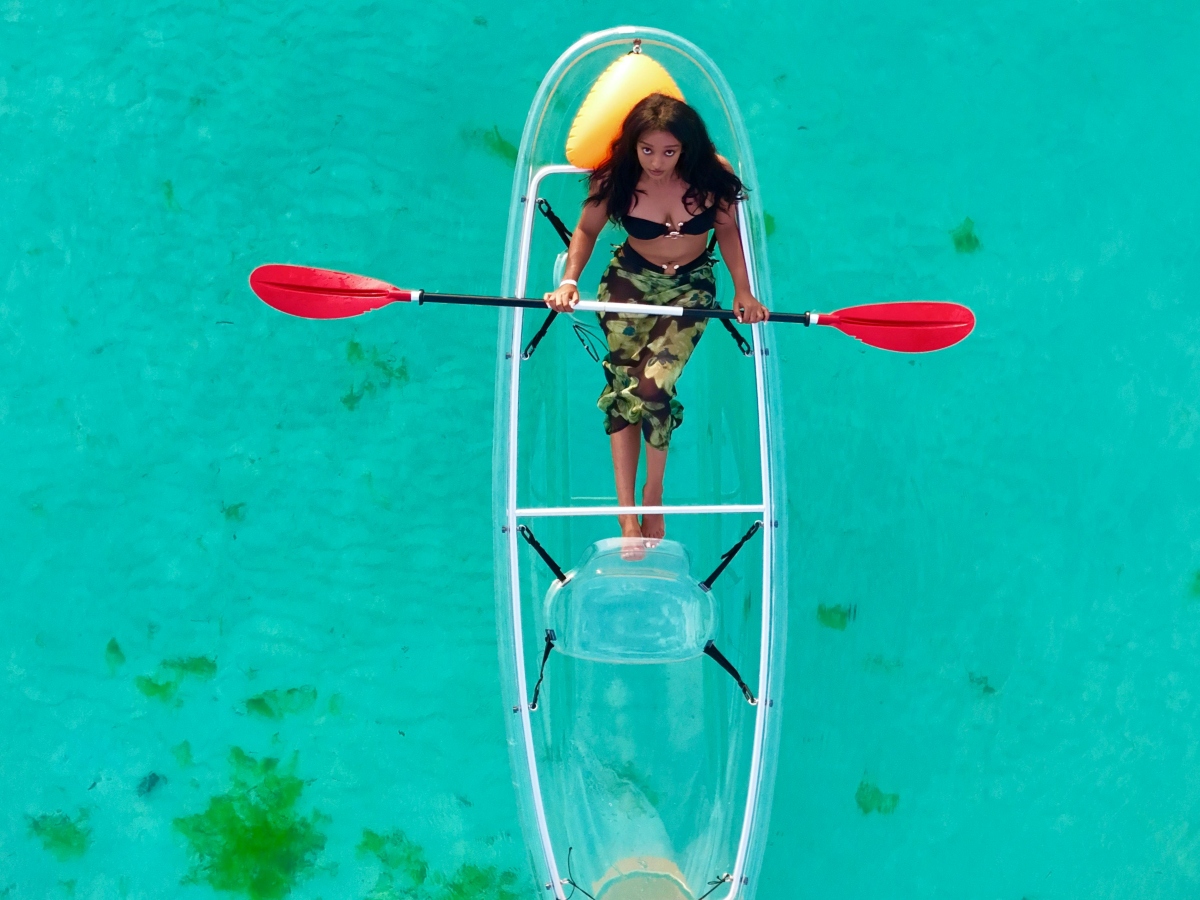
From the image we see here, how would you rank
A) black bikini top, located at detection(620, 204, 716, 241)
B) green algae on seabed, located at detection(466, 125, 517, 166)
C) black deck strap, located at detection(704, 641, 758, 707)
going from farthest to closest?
green algae on seabed, located at detection(466, 125, 517, 166), black deck strap, located at detection(704, 641, 758, 707), black bikini top, located at detection(620, 204, 716, 241)

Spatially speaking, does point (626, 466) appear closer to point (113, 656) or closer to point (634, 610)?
point (634, 610)

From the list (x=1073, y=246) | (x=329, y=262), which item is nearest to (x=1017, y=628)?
(x=1073, y=246)

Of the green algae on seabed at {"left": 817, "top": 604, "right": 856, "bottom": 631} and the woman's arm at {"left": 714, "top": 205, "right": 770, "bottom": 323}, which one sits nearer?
the woman's arm at {"left": 714, "top": 205, "right": 770, "bottom": 323}

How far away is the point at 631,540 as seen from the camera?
2055 mm

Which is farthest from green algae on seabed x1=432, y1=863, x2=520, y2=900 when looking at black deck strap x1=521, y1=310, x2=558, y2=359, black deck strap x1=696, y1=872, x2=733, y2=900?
black deck strap x1=521, y1=310, x2=558, y2=359

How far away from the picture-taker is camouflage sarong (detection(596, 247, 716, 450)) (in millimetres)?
2033

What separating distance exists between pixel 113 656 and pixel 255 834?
638 mm

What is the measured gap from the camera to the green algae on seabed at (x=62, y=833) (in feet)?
8.27

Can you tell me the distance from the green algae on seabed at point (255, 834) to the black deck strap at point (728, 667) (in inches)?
49.2

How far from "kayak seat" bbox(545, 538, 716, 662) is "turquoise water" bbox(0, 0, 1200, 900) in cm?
53

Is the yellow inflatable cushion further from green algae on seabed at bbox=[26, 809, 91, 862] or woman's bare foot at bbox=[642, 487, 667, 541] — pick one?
green algae on seabed at bbox=[26, 809, 91, 862]

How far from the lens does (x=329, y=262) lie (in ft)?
8.11

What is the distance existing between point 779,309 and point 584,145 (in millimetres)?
754

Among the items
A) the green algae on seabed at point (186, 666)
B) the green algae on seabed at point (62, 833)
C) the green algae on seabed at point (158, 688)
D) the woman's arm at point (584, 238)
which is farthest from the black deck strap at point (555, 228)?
the green algae on seabed at point (62, 833)
